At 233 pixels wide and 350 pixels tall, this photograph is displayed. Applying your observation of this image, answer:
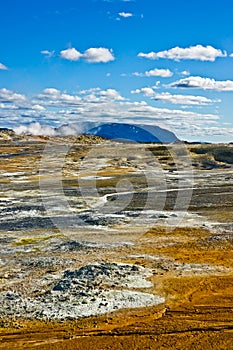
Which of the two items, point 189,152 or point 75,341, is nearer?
point 75,341

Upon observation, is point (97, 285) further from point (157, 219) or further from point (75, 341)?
point (157, 219)

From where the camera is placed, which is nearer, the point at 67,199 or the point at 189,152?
the point at 67,199

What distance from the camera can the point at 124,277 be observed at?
94.8 ft

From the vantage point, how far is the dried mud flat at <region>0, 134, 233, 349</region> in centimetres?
2142

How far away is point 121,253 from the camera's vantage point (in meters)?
35.7

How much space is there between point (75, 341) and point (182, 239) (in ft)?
67.7

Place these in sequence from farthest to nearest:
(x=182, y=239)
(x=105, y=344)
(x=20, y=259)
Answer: (x=182, y=239) → (x=20, y=259) → (x=105, y=344)

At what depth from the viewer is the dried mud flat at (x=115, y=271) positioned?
21.4 m

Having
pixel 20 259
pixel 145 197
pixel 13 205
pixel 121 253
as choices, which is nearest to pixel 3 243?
pixel 20 259

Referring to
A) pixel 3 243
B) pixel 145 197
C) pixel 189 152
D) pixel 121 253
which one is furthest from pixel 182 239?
pixel 189 152

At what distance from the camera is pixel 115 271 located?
96.2ft

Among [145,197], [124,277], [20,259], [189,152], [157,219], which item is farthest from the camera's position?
[189,152]

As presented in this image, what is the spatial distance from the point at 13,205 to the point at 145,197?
18139 millimetres

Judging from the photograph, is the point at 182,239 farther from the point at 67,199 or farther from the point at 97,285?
the point at 67,199
